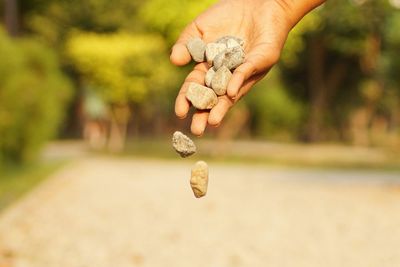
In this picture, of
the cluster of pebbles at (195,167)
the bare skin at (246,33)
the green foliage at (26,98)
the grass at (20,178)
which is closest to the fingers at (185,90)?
the bare skin at (246,33)

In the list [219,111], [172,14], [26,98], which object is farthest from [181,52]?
[172,14]

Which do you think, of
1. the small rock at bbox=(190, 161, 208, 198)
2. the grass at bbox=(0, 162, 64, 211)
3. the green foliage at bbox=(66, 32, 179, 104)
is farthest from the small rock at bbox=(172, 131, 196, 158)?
the green foliage at bbox=(66, 32, 179, 104)

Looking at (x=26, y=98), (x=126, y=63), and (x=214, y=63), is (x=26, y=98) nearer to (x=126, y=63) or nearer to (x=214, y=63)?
(x=126, y=63)

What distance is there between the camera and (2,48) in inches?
598

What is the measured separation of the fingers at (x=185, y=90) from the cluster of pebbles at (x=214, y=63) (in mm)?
32

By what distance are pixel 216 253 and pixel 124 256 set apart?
40.3 inches

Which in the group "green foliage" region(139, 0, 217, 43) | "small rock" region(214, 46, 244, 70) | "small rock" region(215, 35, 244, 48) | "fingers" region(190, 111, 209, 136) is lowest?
"fingers" region(190, 111, 209, 136)

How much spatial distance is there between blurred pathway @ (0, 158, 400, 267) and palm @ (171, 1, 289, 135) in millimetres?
3542

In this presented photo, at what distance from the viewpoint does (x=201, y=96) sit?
409 cm

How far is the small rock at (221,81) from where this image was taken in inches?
165

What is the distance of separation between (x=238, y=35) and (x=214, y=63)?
0.37 meters

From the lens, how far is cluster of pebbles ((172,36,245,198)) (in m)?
4.14

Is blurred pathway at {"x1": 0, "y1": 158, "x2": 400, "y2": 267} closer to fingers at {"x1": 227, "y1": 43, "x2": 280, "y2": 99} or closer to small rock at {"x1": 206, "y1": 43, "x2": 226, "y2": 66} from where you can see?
small rock at {"x1": 206, "y1": 43, "x2": 226, "y2": 66}

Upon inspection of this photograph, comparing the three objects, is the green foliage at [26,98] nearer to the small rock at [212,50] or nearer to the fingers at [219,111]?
the small rock at [212,50]
